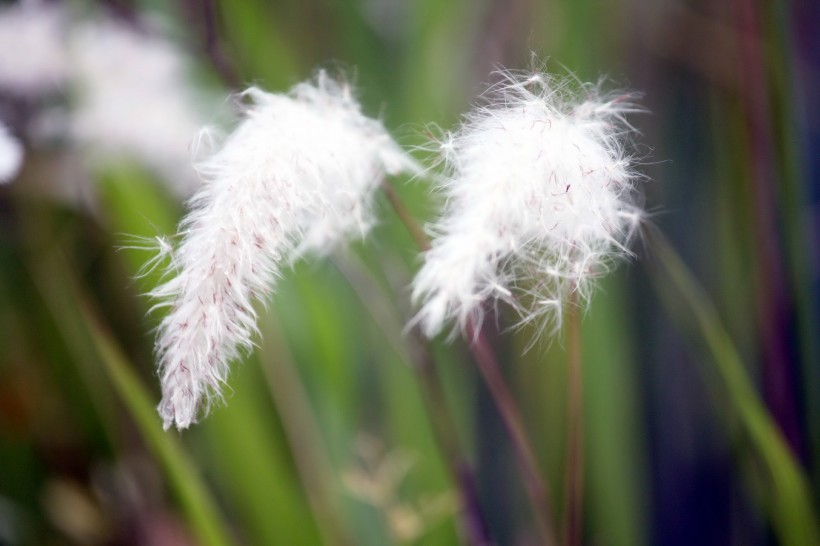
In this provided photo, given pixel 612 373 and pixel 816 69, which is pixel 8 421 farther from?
pixel 816 69

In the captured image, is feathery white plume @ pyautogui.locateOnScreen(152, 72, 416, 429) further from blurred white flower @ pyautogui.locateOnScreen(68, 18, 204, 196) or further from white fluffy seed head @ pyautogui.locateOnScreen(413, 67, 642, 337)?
blurred white flower @ pyautogui.locateOnScreen(68, 18, 204, 196)

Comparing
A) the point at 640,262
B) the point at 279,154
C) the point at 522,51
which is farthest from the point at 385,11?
the point at 279,154

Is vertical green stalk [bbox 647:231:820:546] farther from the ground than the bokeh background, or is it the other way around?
the bokeh background

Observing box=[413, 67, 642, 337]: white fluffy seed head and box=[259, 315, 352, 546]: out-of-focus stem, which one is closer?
box=[413, 67, 642, 337]: white fluffy seed head

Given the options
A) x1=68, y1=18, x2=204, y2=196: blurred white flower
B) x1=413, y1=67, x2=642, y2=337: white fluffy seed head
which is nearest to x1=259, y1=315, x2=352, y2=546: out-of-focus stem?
x1=68, y1=18, x2=204, y2=196: blurred white flower

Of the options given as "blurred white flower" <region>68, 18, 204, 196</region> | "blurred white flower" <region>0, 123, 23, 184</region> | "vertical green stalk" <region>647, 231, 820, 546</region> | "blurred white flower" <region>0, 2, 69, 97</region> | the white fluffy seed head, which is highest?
Answer: "blurred white flower" <region>0, 2, 69, 97</region>

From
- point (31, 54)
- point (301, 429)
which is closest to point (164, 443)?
point (301, 429)
